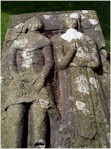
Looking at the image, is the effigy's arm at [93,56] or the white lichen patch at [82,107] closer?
the white lichen patch at [82,107]

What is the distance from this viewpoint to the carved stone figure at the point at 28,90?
3299 mm

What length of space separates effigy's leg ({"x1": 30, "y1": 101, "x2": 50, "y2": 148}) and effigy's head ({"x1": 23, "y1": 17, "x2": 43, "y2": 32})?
143cm

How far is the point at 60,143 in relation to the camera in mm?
3250

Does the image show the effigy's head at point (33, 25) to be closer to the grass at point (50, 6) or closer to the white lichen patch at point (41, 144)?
the white lichen patch at point (41, 144)

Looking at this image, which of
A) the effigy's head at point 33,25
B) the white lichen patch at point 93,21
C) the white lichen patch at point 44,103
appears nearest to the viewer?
the white lichen patch at point 44,103

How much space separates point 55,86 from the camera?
3.88 meters

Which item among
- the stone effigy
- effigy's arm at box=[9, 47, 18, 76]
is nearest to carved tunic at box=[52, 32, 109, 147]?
the stone effigy

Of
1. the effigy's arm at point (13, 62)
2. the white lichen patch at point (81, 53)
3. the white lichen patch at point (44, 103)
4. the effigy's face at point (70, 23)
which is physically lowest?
the white lichen patch at point (44, 103)

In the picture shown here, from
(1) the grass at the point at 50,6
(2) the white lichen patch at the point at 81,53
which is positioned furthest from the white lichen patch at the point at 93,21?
(1) the grass at the point at 50,6

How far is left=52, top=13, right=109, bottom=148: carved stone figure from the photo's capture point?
10.7 feet

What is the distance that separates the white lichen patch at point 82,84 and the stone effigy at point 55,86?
11 millimetres

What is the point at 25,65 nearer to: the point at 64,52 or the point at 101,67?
the point at 64,52

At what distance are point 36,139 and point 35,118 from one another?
24 cm

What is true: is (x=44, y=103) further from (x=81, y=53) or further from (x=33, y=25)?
(x=33, y=25)
